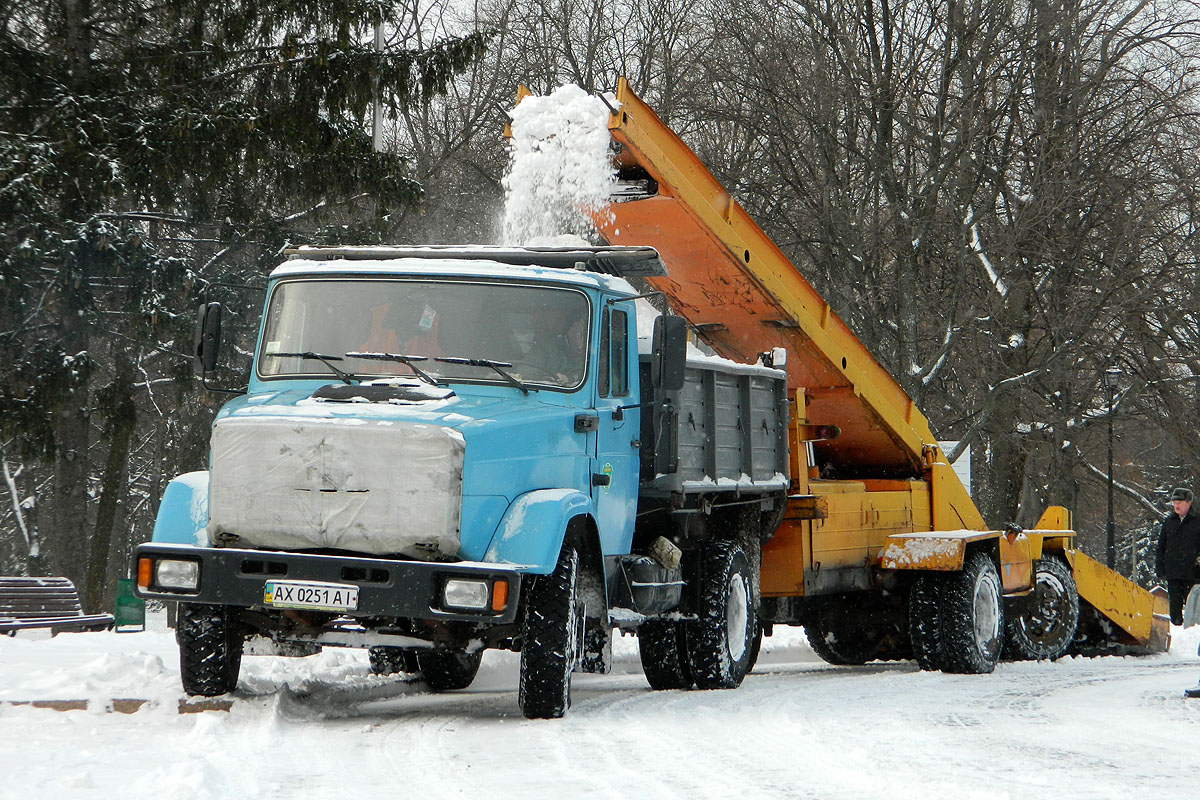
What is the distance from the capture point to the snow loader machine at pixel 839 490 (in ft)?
33.0

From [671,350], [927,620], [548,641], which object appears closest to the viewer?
[548,641]

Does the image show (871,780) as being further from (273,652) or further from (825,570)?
(825,570)

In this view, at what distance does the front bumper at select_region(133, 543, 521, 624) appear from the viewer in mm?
6938

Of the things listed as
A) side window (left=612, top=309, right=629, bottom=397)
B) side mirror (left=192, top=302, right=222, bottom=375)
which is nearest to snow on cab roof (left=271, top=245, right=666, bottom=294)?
side window (left=612, top=309, right=629, bottom=397)

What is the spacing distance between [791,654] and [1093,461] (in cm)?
1892

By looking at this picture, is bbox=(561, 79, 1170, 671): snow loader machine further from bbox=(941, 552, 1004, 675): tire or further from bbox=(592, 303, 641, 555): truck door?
bbox=(592, 303, 641, 555): truck door

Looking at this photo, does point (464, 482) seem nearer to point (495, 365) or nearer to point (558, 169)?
point (495, 365)

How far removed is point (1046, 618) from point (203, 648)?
→ 28.2 ft

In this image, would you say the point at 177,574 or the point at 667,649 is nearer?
the point at 177,574

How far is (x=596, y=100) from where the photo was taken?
32.0 ft

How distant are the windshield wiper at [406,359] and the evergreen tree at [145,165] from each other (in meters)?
11.7

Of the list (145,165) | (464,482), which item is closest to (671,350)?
(464,482)

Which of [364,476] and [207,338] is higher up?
[207,338]

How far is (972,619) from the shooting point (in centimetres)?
1149
